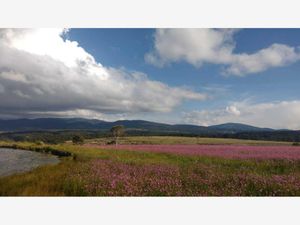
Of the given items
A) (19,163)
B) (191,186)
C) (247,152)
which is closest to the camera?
(191,186)

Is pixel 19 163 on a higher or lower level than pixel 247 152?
lower

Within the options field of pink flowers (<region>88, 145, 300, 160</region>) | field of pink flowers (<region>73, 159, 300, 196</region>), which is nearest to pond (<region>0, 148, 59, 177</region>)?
field of pink flowers (<region>73, 159, 300, 196</region>)

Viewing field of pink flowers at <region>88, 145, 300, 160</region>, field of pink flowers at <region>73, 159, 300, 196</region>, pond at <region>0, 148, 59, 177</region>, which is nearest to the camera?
field of pink flowers at <region>73, 159, 300, 196</region>

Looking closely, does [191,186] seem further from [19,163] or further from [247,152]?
[19,163]

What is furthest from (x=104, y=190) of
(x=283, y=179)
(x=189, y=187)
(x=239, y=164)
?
(x=239, y=164)

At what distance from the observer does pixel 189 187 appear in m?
10.7

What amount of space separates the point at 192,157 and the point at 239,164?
4722 mm

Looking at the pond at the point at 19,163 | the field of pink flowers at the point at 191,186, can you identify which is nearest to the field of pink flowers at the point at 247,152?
the pond at the point at 19,163

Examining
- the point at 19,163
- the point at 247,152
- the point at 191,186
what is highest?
the point at 247,152

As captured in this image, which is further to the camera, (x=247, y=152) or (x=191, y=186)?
(x=247, y=152)

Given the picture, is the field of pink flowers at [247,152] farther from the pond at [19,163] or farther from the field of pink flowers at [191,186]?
the field of pink flowers at [191,186]

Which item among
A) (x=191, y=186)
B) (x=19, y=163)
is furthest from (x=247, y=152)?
(x=19, y=163)

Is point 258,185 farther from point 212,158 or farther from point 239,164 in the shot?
point 212,158

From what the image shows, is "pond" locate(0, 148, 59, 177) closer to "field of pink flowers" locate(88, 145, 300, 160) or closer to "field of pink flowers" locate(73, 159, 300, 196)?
"field of pink flowers" locate(73, 159, 300, 196)
